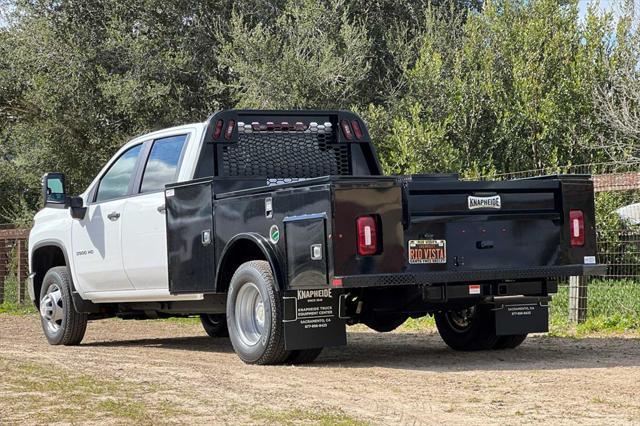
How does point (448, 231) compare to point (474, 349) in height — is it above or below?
above

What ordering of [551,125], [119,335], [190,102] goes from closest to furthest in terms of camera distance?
1. [119,335]
2. [551,125]
3. [190,102]

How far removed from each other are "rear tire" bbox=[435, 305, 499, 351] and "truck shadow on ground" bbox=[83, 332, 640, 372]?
127mm

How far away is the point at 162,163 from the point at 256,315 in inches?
84.9

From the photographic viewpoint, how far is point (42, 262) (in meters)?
13.6

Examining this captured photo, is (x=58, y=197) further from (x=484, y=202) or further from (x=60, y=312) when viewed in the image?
(x=484, y=202)

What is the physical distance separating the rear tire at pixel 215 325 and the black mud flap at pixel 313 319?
168 inches

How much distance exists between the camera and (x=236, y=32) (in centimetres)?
2356

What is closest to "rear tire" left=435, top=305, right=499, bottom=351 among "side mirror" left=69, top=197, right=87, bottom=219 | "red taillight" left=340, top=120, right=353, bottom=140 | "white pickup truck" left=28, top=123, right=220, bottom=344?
"red taillight" left=340, top=120, right=353, bottom=140

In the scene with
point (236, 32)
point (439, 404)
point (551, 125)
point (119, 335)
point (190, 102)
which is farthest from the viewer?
point (190, 102)

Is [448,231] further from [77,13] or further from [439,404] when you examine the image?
[77,13]

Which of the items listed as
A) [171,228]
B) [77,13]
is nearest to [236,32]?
[77,13]

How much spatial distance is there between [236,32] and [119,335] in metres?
10.3

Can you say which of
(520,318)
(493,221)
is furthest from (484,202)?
(520,318)

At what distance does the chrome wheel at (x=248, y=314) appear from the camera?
32.7ft
